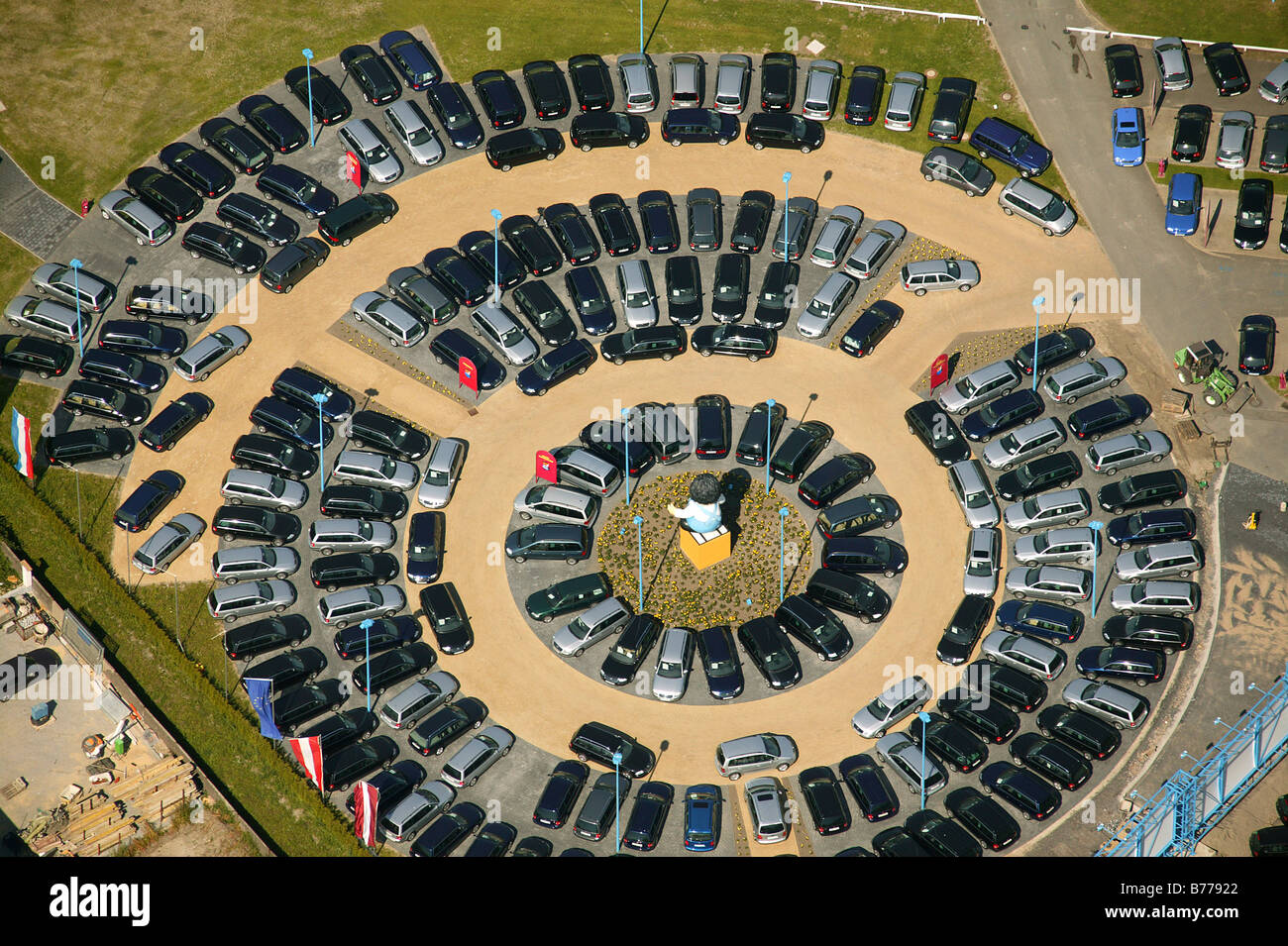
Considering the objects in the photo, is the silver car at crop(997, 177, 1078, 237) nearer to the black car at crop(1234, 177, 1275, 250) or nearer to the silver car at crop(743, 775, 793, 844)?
the black car at crop(1234, 177, 1275, 250)

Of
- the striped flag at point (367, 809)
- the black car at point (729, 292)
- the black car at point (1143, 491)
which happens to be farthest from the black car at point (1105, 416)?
the striped flag at point (367, 809)

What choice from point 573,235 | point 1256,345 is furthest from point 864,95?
point 1256,345

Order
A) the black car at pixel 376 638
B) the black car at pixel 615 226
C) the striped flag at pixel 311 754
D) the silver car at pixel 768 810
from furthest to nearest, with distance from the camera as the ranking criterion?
1. the black car at pixel 615 226
2. the black car at pixel 376 638
3. the silver car at pixel 768 810
4. the striped flag at pixel 311 754

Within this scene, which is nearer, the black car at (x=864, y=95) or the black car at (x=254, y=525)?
the black car at (x=254, y=525)

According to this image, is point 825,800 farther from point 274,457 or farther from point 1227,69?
point 1227,69

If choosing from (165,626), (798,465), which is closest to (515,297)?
(798,465)

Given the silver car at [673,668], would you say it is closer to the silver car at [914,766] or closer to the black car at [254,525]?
the silver car at [914,766]
